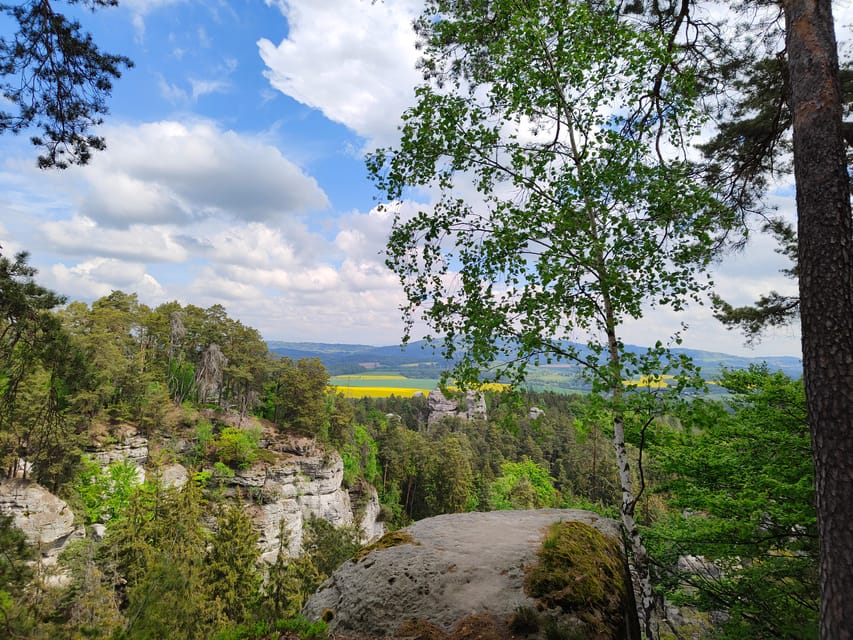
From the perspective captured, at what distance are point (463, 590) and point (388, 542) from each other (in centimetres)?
169

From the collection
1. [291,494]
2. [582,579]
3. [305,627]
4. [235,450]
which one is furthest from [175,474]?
[582,579]

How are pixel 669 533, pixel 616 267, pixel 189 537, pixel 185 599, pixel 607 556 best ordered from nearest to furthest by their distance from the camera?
pixel 616 267
pixel 607 556
pixel 669 533
pixel 185 599
pixel 189 537

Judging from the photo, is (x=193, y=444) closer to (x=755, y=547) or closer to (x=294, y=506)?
(x=294, y=506)

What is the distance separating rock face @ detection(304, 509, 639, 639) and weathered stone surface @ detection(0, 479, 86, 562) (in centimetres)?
2672

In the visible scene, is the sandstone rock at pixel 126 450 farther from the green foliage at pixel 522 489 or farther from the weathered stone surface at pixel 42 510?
the green foliage at pixel 522 489

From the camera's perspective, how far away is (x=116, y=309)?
3519 cm

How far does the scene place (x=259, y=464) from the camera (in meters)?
33.4

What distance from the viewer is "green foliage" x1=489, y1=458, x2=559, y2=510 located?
4250 cm

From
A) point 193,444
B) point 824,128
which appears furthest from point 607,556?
point 193,444

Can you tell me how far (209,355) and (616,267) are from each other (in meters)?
37.9

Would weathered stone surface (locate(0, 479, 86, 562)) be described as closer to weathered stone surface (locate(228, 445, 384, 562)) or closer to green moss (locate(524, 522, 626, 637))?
weathered stone surface (locate(228, 445, 384, 562))

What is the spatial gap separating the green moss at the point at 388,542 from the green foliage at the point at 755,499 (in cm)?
400

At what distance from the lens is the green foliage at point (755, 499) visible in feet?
18.2

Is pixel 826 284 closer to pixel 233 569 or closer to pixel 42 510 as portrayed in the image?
pixel 233 569
